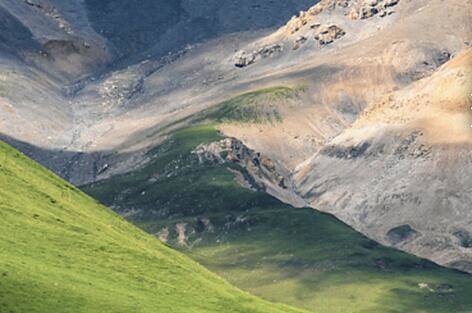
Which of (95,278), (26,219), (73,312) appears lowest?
(73,312)

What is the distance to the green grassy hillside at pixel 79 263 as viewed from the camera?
12169cm

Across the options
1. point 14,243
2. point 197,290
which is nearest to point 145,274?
point 197,290

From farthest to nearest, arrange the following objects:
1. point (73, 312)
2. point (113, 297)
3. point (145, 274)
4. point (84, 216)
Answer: point (84, 216) → point (145, 274) → point (113, 297) → point (73, 312)

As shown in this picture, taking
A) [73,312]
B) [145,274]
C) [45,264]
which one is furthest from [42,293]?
[145,274]

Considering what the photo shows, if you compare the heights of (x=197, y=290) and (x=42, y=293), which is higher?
(x=197, y=290)

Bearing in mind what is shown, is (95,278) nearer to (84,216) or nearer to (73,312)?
(73,312)

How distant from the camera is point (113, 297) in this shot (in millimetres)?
128750

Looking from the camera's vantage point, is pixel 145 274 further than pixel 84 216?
No

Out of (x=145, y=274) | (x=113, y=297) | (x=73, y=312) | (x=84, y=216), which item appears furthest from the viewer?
(x=84, y=216)

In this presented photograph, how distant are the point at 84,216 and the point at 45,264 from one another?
35.8m

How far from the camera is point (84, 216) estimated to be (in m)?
168

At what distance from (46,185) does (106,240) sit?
19.5m

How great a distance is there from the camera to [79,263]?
14100cm

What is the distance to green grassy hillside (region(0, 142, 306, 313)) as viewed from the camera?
12169 cm
